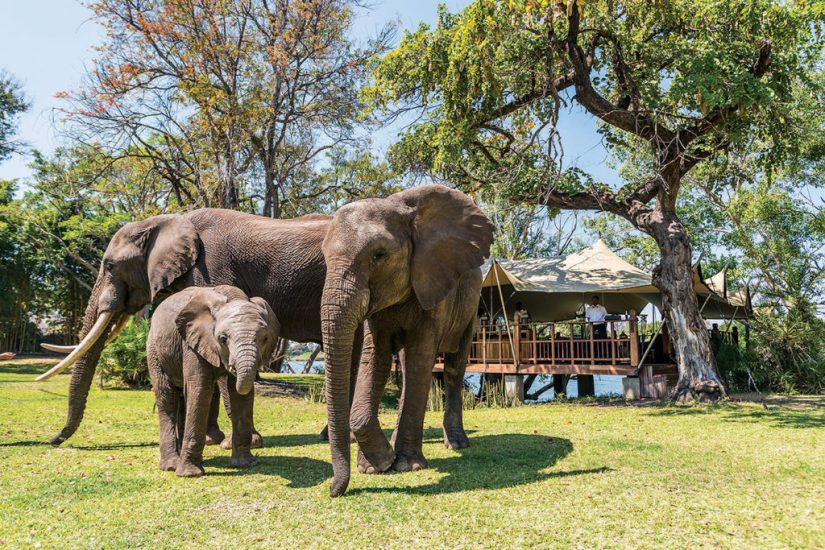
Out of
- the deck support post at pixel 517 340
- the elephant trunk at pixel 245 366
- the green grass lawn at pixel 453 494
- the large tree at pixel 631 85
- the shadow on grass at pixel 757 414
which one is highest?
the large tree at pixel 631 85

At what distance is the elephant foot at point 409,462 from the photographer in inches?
241

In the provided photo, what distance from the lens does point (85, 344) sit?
25.3 ft

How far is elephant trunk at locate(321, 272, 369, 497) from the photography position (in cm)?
516

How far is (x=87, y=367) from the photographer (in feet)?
26.0

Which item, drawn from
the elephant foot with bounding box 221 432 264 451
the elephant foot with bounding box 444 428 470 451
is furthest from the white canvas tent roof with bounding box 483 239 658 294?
the elephant foot with bounding box 221 432 264 451

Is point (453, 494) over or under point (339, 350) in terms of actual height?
under

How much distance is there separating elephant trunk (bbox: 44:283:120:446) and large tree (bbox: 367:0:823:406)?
28.1 feet

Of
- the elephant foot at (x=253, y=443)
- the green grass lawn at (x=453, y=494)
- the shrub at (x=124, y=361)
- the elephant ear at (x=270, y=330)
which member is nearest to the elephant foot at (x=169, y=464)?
the green grass lawn at (x=453, y=494)

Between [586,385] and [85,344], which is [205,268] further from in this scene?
[586,385]

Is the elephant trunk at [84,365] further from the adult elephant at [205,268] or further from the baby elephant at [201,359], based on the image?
the baby elephant at [201,359]

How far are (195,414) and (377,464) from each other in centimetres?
186

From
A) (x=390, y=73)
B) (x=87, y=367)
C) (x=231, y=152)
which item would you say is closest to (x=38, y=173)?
(x=231, y=152)

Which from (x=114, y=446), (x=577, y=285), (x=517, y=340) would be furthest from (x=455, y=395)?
(x=577, y=285)

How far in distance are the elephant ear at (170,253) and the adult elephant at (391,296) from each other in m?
2.83
